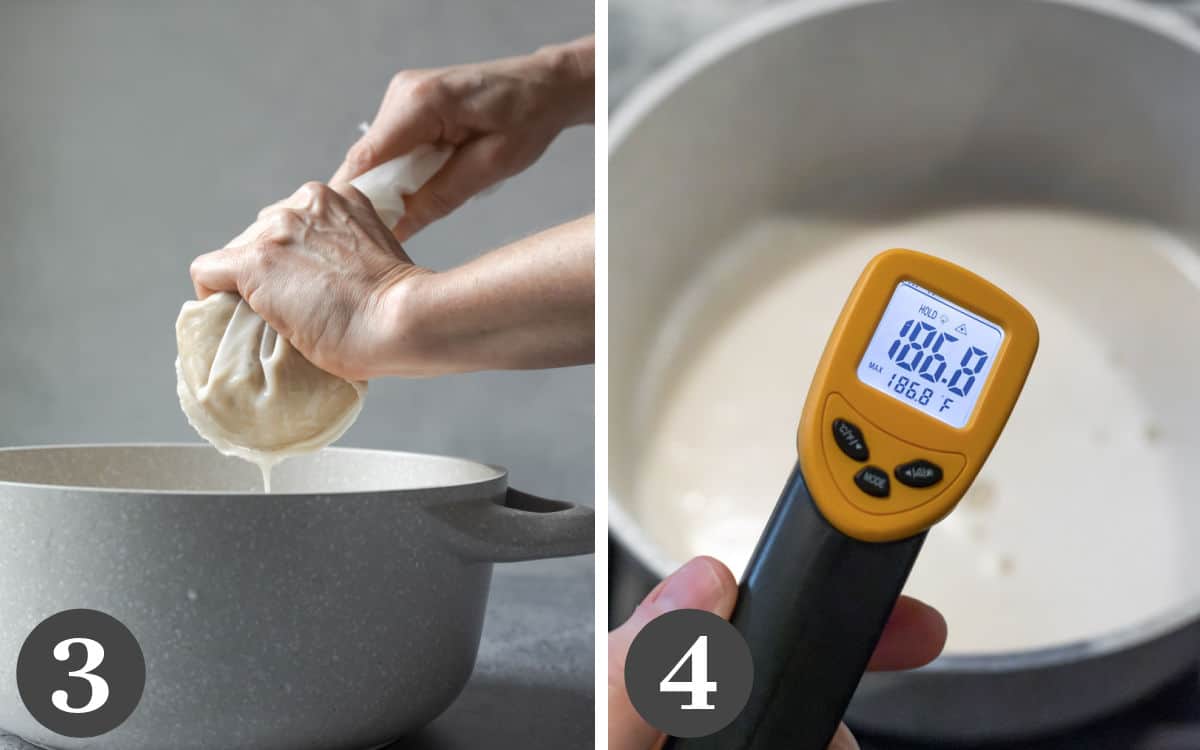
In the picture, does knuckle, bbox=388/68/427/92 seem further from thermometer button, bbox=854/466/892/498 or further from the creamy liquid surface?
thermometer button, bbox=854/466/892/498

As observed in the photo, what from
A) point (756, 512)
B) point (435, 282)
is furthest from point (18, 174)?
point (756, 512)

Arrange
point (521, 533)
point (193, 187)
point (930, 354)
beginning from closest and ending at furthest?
point (930, 354) → point (521, 533) → point (193, 187)

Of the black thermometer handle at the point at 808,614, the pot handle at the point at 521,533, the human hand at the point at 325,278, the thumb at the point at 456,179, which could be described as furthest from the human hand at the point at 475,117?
the black thermometer handle at the point at 808,614

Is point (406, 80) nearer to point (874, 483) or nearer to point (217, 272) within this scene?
point (217, 272)

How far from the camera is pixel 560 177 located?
703 mm

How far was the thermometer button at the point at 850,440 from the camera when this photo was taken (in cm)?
33

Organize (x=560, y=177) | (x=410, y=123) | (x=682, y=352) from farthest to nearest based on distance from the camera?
(x=560, y=177) → (x=410, y=123) → (x=682, y=352)

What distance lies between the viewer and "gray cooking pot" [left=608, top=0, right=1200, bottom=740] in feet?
1.34

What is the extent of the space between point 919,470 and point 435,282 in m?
0.19

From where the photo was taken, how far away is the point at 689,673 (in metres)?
0.36

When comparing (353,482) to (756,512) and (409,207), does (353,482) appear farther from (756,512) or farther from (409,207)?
(756,512)

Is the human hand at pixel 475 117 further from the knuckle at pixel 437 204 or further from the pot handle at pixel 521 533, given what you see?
the pot handle at pixel 521 533

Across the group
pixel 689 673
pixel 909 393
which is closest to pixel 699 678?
pixel 689 673

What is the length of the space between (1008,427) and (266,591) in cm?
29
